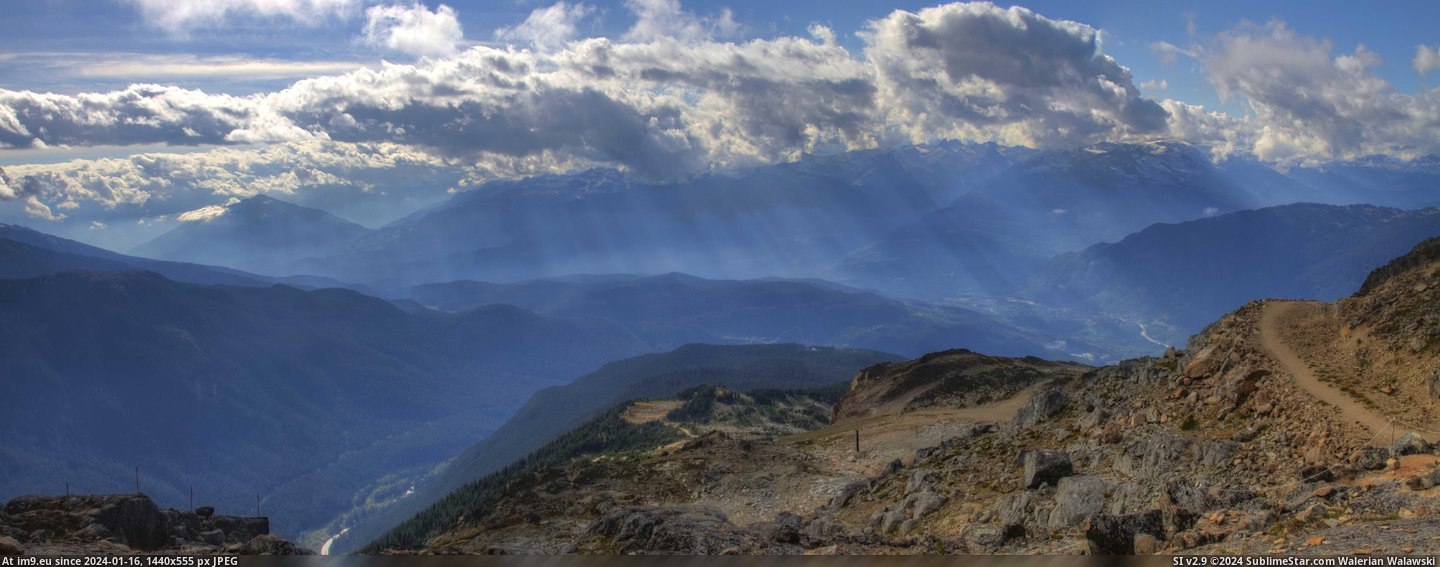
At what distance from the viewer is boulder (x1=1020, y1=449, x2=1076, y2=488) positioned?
104ft

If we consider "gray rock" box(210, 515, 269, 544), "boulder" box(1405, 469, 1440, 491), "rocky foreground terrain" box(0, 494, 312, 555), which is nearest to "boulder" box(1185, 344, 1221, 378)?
"boulder" box(1405, 469, 1440, 491)

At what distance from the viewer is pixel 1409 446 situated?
25.7 meters

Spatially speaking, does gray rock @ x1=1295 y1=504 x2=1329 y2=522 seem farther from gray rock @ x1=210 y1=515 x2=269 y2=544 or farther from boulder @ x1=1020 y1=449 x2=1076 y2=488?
gray rock @ x1=210 y1=515 x2=269 y2=544

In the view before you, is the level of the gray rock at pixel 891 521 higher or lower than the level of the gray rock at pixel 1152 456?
lower

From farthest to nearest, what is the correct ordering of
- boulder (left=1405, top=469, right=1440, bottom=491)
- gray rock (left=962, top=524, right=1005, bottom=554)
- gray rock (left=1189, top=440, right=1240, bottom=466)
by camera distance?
gray rock (left=1189, top=440, right=1240, bottom=466) < gray rock (left=962, top=524, right=1005, bottom=554) < boulder (left=1405, top=469, right=1440, bottom=491)

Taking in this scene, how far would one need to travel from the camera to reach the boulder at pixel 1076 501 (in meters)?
27.1

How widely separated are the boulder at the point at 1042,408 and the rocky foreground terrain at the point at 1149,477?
0.26ft

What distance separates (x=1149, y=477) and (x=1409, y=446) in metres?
7.38

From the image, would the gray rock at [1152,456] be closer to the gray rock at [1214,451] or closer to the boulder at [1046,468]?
the gray rock at [1214,451]

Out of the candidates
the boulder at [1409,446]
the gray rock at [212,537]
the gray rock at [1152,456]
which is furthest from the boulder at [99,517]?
the boulder at [1409,446]

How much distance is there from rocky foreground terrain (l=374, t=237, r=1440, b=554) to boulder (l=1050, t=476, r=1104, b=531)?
3.0 inches

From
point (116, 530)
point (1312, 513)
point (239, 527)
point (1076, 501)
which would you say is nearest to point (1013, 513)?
point (1076, 501)

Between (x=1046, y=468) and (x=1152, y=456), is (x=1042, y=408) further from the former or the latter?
(x=1046, y=468)

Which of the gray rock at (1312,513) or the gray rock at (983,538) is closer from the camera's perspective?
the gray rock at (1312,513)
